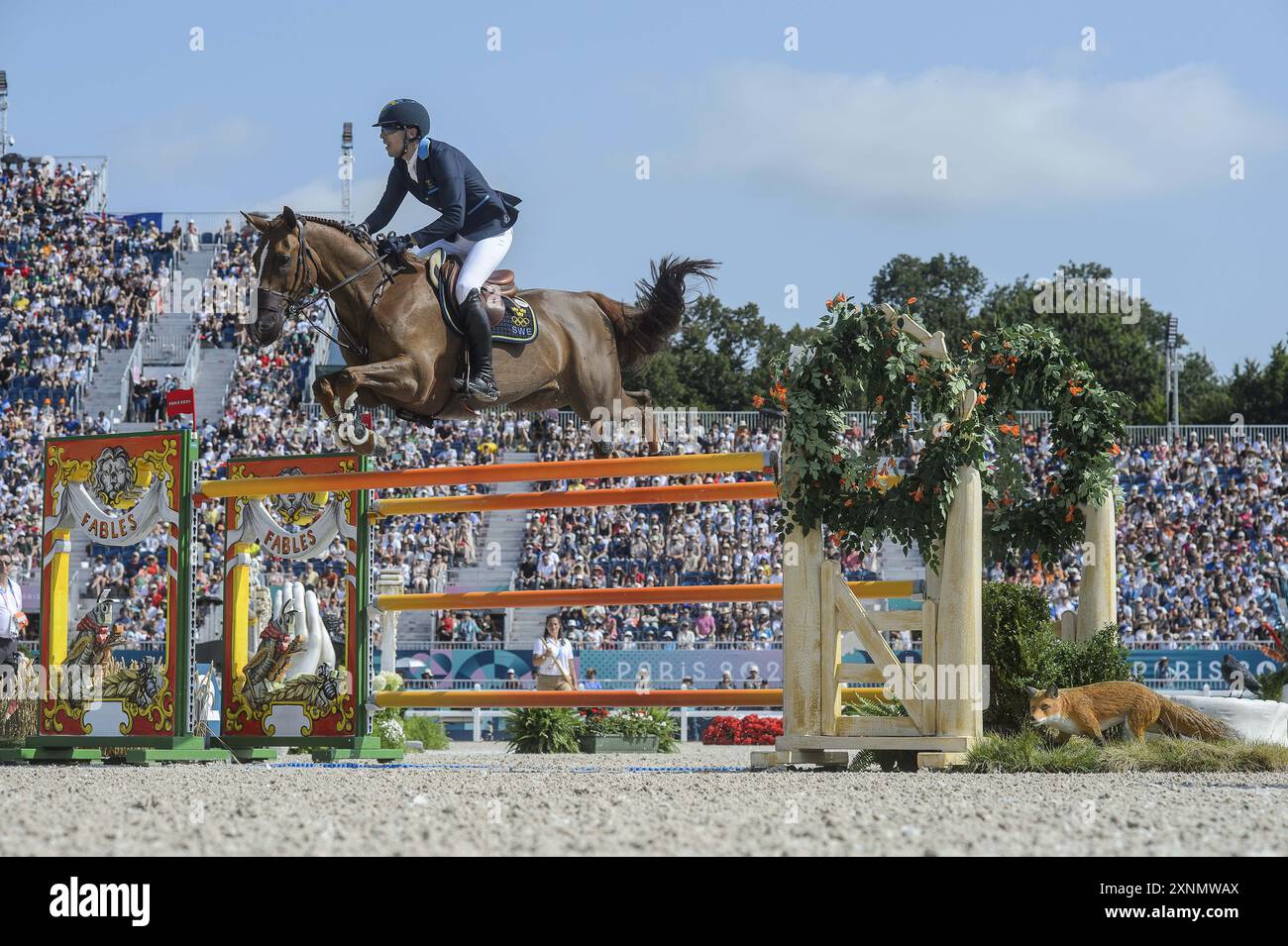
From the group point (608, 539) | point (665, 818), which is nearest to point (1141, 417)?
point (608, 539)

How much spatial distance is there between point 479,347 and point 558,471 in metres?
0.89

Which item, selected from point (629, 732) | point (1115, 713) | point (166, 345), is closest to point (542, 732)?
point (629, 732)

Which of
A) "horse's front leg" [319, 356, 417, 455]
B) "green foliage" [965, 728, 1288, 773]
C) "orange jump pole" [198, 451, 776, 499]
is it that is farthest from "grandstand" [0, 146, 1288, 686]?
"green foliage" [965, 728, 1288, 773]

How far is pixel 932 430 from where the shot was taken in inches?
300

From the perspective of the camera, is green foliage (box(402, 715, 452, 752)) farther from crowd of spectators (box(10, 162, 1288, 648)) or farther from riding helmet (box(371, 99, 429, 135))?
riding helmet (box(371, 99, 429, 135))

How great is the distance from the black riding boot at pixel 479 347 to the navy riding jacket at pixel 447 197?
476 millimetres

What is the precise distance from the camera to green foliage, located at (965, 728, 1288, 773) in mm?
7152

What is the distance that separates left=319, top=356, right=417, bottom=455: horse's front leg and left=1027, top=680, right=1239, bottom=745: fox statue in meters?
3.59

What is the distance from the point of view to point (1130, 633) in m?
21.7

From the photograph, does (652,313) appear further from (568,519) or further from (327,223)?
(568,519)

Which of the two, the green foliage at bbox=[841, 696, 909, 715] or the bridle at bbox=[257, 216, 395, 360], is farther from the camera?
the green foliage at bbox=[841, 696, 909, 715]

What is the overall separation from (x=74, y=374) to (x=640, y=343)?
2221 centimetres

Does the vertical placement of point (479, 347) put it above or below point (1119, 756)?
above

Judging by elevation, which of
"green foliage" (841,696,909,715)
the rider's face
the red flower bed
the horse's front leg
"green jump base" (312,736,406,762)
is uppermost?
the rider's face
